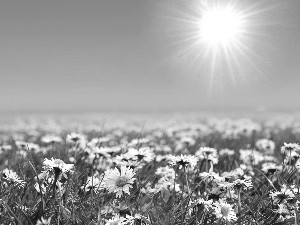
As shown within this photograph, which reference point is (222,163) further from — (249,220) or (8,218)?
(8,218)

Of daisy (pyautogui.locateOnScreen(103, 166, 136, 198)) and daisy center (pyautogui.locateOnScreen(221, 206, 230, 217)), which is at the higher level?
daisy (pyautogui.locateOnScreen(103, 166, 136, 198))

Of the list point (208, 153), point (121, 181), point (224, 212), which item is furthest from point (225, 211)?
point (208, 153)

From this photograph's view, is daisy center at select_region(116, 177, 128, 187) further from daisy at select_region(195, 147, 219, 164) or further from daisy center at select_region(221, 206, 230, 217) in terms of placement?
daisy at select_region(195, 147, 219, 164)

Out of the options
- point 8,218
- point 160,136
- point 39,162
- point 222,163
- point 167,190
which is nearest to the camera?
point 8,218

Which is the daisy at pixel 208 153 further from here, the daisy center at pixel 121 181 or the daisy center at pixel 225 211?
the daisy center at pixel 121 181

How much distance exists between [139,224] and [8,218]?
961mm

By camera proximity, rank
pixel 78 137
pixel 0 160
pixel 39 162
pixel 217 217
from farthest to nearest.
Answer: pixel 0 160, pixel 39 162, pixel 78 137, pixel 217 217

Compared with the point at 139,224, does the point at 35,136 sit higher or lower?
higher

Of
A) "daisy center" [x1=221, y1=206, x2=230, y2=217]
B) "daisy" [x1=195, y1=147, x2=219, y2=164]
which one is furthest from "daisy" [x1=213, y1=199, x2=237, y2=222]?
"daisy" [x1=195, y1=147, x2=219, y2=164]

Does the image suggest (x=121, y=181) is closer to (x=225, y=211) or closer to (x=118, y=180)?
(x=118, y=180)

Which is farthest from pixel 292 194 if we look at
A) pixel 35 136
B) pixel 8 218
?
pixel 35 136

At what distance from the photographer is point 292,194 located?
2.55 m

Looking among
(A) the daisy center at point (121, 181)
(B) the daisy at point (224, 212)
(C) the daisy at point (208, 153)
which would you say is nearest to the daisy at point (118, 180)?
(A) the daisy center at point (121, 181)

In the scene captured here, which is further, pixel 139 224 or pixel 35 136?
pixel 35 136
